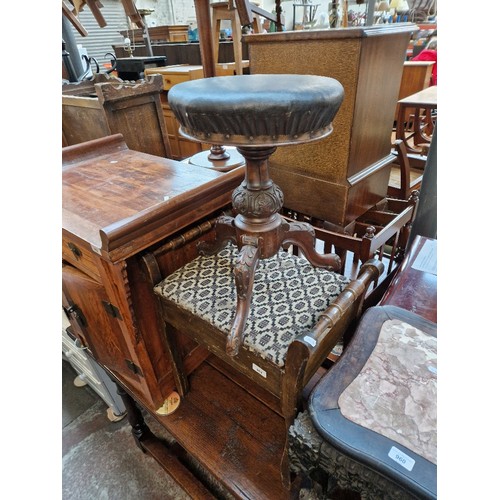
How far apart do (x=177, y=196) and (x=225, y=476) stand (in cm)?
86

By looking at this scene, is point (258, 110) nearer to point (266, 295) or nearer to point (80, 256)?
point (266, 295)

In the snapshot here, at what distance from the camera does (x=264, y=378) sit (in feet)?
2.55

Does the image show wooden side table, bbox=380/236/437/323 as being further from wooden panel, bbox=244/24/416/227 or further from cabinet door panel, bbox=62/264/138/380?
cabinet door panel, bbox=62/264/138/380

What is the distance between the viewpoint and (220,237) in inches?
39.7

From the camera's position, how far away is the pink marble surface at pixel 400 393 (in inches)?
22.5

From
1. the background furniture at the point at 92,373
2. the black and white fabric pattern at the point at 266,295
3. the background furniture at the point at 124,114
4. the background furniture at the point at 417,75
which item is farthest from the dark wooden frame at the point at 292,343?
the background furniture at the point at 417,75

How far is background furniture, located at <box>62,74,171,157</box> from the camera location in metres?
1.84

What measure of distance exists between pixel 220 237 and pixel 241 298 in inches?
10.8

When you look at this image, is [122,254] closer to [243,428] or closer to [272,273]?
[272,273]

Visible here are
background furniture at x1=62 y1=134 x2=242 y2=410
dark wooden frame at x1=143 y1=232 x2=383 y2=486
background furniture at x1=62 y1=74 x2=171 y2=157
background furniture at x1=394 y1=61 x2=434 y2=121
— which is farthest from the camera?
background furniture at x1=394 y1=61 x2=434 y2=121

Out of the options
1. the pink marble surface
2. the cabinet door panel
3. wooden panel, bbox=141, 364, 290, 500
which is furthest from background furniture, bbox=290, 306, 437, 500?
the cabinet door panel

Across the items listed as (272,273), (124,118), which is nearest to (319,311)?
(272,273)

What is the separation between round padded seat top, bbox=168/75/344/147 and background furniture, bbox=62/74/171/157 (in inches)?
53.9

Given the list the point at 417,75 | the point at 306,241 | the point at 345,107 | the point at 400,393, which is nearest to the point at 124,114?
the point at 345,107
